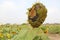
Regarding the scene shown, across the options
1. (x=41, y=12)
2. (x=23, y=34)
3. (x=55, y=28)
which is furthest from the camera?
(x=55, y=28)

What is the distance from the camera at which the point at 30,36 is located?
2391 mm

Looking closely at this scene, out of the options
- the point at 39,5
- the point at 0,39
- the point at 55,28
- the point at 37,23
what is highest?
the point at 39,5

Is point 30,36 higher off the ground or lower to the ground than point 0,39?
higher

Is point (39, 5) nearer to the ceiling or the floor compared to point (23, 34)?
nearer to the ceiling

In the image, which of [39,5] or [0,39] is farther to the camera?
[0,39]

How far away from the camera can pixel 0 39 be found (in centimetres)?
569

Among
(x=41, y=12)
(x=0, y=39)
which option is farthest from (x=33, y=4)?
(x=0, y=39)

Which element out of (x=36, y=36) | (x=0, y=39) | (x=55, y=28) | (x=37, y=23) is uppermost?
(x=37, y=23)

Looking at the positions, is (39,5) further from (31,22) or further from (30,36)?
(30,36)

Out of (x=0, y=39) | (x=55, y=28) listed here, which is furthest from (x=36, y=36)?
(x=55, y=28)

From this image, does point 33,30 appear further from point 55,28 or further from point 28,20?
point 55,28

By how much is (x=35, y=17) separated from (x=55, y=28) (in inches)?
675

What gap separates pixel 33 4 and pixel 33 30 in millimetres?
284

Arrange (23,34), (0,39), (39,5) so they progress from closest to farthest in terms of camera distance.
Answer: (39,5) → (23,34) → (0,39)
